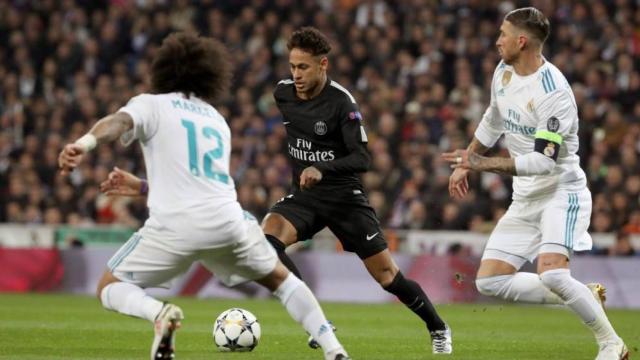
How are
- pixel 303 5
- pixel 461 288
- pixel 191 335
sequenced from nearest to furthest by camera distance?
pixel 191 335
pixel 461 288
pixel 303 5

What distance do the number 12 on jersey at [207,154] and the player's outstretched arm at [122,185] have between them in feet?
1.58

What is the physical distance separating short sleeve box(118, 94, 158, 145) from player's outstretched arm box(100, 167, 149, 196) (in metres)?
0.40

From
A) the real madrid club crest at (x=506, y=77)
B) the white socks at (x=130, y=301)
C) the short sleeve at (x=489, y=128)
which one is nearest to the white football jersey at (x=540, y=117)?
the real madrid club crest at (x=506, y=77)

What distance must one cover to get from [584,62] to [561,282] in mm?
11520

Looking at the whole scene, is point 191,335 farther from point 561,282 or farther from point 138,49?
point 138,49

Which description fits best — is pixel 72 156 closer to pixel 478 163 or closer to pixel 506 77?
pixel 478 163

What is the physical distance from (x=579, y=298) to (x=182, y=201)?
3.04 metres

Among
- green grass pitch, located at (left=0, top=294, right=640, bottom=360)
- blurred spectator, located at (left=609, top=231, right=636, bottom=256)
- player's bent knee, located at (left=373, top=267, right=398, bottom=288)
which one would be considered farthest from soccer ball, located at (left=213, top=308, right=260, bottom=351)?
blurred spectator, located at (left=609, top=231, right=636, bottom=256)

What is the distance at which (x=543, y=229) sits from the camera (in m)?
8.55

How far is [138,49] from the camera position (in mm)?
22703

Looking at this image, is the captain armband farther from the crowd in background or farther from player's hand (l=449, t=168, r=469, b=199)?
the crowd in background

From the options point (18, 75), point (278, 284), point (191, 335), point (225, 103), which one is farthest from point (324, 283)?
point (278, 284)

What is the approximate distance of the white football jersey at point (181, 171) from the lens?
6.68 metres

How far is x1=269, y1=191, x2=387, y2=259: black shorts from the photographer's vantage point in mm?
9383
